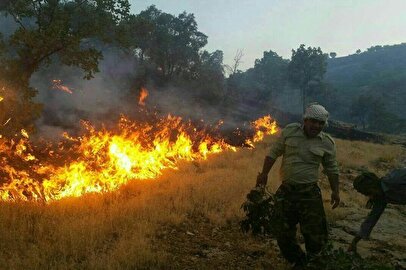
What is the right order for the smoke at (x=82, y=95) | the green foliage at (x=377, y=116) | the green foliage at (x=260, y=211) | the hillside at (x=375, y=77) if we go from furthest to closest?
the hillside at (x=375, y=77) < the green foliage at (x=377, y=116) < the smoke at (x=82, y=95) < the green foliage at (x=260, y=211)

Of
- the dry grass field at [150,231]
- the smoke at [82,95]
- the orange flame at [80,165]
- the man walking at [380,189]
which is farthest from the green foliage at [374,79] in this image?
the man walking at [380,189]

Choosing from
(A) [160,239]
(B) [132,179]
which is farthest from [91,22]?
(A) [160,239]

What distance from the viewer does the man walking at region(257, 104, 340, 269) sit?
188 inches

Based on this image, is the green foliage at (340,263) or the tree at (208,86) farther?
the tree at (208,86)

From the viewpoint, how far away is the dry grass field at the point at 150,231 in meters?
5.12

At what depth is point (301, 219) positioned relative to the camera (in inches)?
191

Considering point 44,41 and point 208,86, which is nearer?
point 44,41

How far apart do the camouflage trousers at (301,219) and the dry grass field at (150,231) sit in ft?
2.43

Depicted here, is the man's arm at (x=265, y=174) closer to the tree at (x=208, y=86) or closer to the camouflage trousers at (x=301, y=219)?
the camouflage trousers at (x=301, y=219)

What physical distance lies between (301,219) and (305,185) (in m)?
0.42

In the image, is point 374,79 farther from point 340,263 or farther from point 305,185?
point 340,263

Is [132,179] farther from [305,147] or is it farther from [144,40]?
[144,40]

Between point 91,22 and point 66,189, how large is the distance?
11443 mm

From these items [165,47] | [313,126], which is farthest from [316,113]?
[165,47]
